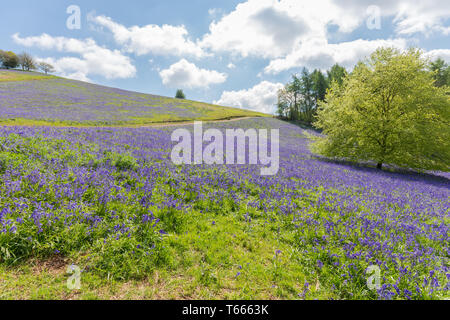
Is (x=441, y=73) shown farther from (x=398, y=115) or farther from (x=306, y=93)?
(x=398, y=115)

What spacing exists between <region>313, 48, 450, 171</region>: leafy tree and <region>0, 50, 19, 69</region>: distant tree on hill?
468 ft

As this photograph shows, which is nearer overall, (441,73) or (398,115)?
(398,115)

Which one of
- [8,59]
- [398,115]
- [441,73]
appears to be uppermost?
[8,59]

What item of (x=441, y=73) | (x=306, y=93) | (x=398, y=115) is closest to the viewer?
(x=398, y=115)

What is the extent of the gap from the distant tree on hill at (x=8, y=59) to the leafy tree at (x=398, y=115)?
143 m

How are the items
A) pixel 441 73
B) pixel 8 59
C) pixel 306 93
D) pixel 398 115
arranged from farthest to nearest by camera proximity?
pixel 8 59, pixel 306 93, pixel 441 73, pixel 398 115

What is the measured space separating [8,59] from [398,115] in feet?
482

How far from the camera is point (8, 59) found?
302 ft

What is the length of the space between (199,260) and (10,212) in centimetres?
409

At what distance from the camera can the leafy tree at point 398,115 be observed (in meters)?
14.7

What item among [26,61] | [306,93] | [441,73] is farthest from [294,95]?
[26,61]

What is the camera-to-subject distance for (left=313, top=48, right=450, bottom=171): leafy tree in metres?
14.7

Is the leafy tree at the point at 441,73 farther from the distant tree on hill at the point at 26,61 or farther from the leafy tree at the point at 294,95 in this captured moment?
the distant tree on hill at the point at 26,61

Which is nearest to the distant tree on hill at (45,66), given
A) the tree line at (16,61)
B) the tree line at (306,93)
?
the tree line at (16,61)
